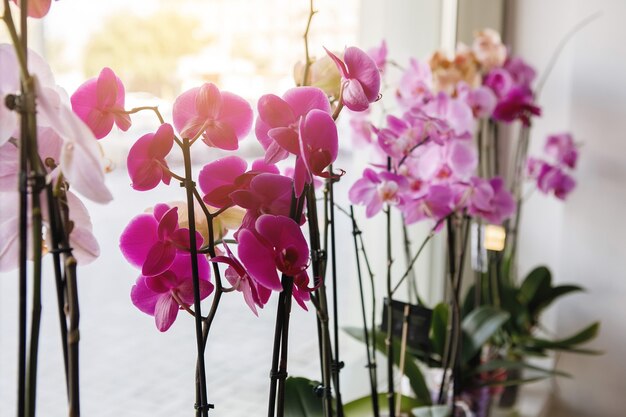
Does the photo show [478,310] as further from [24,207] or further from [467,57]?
[24,207]

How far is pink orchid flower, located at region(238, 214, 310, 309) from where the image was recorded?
0.53 m

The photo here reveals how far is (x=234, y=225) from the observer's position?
58 centimetres

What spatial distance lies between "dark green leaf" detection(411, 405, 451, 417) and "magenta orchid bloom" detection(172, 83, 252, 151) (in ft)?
2.30

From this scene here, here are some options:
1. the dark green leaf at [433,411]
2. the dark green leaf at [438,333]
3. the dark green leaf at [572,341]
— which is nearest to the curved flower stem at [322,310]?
the dark green leaf at [433,411]

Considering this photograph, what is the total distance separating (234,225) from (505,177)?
148 centimetres

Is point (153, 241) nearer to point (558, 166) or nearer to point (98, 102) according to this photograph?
point (98, 102)

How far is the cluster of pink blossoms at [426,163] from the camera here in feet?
2.85

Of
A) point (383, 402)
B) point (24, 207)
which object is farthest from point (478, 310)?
point (24, 207)

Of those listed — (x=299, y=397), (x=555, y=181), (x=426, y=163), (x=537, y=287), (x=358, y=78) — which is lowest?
(x=537, y=287)

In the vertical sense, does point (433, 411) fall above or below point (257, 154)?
below

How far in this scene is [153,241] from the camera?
55 centimetres

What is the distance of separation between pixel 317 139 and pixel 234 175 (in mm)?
80

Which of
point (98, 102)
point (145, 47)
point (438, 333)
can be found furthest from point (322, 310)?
point (438, 333)

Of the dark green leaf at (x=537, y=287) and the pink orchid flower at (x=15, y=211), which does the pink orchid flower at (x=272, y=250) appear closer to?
the pink orchid flower at (x=15, y=211)
